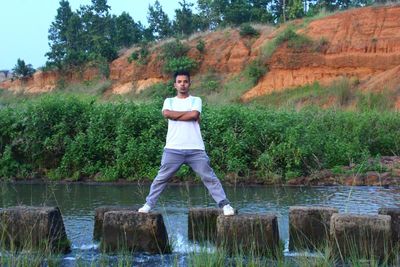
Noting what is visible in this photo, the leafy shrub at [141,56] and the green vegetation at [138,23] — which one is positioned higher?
the green vegetation at [138,23]

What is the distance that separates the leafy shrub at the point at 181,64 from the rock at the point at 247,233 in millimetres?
31172

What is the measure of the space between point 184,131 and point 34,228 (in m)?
2.05

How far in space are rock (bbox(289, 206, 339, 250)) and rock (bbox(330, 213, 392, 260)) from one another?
0.45 meters

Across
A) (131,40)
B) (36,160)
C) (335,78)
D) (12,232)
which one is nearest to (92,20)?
(131,40)

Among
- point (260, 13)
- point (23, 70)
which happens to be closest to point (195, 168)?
point (260, 13)

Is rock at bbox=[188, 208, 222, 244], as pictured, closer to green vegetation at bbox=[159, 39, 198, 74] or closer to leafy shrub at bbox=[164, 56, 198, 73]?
leafy shrub at bbox=[164, 56, 198, 73]

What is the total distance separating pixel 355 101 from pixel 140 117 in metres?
14.1

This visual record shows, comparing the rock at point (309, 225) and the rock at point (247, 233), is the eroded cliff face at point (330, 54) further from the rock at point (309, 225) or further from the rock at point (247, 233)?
the rock at point (247, 233)

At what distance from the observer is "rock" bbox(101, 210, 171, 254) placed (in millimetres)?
6094

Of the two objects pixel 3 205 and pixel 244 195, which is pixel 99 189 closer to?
pixel 3 205

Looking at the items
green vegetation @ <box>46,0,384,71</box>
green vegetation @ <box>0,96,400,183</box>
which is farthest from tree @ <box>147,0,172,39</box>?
green vegetation @ <box>0,96,400,183</box>

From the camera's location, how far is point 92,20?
184 ft

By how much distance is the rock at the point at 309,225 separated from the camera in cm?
621

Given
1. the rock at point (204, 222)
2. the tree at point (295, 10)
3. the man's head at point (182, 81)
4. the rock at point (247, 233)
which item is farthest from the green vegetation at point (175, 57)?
the rock at point (247, 233)
